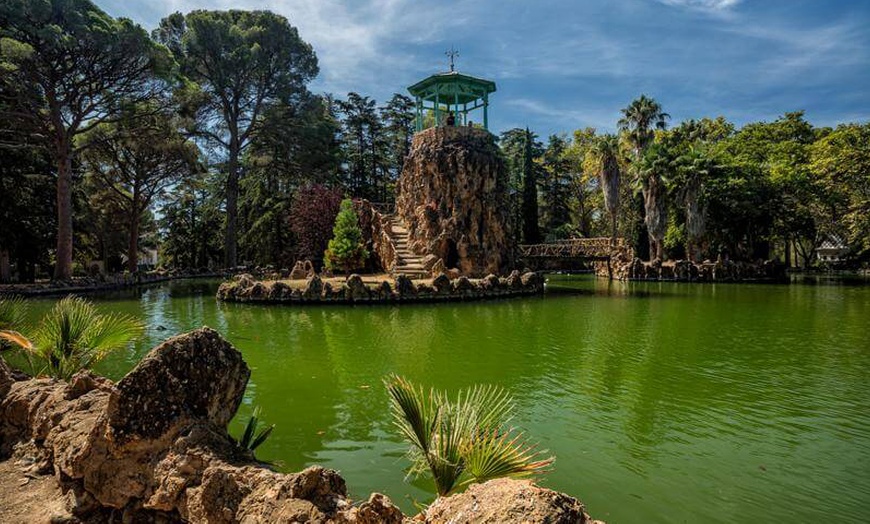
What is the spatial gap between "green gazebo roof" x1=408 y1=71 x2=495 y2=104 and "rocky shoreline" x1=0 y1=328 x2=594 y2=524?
104 ft

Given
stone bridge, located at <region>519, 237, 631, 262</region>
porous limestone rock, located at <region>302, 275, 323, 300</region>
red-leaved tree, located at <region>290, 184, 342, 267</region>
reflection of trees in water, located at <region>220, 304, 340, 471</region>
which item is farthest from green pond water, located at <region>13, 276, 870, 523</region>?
stone bridge, located at <region>519, 237, 631, 262</region>

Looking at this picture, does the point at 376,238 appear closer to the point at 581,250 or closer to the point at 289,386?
the point at 581,250

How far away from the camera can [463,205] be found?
32594mm

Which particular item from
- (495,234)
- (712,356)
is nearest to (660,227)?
(495,234)

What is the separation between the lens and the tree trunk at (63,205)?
96.0ft

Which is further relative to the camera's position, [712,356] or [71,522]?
[712,356]

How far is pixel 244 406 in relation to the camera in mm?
7773

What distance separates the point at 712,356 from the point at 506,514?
10.9 meters

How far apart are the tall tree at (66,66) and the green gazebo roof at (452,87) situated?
1572 centimetres

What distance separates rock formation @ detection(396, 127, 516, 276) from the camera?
32.2 meters

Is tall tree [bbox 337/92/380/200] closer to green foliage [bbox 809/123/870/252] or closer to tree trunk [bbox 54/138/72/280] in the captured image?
tree trunk [bbox 54/138/72/280]

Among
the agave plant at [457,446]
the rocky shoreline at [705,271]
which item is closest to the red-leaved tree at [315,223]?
the rocky shoreline at [705,271]

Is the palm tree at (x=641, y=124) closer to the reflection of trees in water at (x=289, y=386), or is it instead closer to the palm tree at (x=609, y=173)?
the palm tree at (x=609, y=173)

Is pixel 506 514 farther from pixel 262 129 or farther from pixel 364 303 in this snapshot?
pixel 262 129
